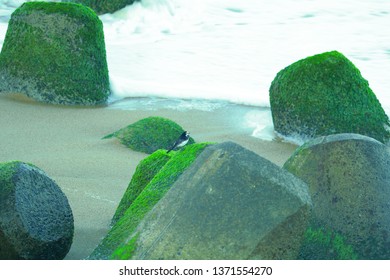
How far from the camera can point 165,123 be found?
833 centimetres

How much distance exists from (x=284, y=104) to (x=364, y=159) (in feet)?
12.9

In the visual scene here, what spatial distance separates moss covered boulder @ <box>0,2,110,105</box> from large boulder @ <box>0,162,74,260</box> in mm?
5015

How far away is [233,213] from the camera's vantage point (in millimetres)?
3816

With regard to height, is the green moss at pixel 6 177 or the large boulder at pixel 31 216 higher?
the green moss at pixel 6 177

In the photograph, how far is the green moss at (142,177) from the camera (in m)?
5.26

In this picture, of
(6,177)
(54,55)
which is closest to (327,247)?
(6,177)

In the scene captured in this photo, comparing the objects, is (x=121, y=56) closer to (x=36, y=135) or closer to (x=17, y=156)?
(x=36, y=135)

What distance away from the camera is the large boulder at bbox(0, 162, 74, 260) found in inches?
184

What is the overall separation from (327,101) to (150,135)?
177 cm

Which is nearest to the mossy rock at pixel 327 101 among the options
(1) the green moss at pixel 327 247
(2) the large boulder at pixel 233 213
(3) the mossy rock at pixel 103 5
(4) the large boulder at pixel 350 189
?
(4) the large boulder at pixel 350 189

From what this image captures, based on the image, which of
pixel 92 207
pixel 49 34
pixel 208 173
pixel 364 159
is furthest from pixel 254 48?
pixel 208 173

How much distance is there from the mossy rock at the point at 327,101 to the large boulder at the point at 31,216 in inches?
161

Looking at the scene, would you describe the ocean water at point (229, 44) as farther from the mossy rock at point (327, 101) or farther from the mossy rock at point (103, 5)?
the mossy rock at point (327, 101)

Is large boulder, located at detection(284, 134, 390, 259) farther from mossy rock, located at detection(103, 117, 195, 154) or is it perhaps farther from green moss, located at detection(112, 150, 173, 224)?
mossy rock, located at detection(103, 117, 195, 154)
